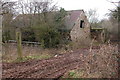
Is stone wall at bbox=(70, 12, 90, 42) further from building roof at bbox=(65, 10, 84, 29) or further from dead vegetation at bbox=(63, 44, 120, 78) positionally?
dead vegetation at bbox=(63, 44, 120, 78)

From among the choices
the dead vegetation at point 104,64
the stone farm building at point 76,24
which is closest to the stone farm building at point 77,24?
the stone farm building at point 76,24

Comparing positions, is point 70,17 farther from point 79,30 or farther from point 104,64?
point 104,64

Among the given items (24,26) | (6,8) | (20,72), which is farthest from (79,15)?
(20,72)

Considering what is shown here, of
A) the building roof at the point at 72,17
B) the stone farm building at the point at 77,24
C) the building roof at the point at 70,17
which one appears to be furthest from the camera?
the stone farm building at the point at 77,24

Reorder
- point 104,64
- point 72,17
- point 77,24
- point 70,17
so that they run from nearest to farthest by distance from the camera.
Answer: point 104,64 < point 77,24 < point 70,17 < point 72,17

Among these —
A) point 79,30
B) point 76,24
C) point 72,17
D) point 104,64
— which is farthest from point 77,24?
point 104,64

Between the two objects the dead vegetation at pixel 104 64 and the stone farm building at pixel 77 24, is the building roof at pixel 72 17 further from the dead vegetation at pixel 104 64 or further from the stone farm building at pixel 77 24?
the dead vegetation at pixel 104 64

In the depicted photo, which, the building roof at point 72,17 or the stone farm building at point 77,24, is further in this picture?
the stone farm building at point 77,24

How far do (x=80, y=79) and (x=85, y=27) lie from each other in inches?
885

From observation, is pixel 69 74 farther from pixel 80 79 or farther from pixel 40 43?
pixel 40 43

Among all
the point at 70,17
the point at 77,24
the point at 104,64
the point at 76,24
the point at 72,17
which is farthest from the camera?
the point at 72,17

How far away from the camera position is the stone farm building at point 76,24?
23.8 metres

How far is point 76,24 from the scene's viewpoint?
2641 centimetres

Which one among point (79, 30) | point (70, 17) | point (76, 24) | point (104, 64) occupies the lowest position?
point (104, 64)
